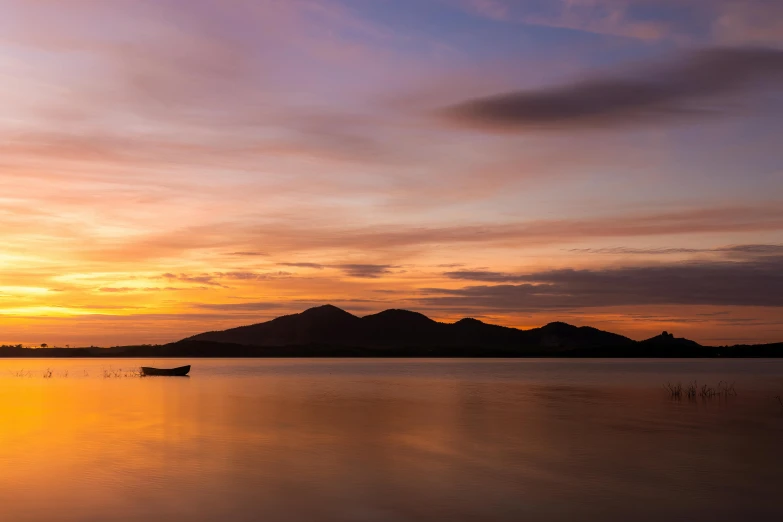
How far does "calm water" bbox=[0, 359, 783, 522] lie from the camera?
22.2m

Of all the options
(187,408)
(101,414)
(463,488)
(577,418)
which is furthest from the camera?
(187,408)

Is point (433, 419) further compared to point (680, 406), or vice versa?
point (680, 406)

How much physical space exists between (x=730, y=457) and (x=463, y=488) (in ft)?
44.2

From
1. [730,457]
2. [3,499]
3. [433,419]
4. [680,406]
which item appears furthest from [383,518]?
[680,406]

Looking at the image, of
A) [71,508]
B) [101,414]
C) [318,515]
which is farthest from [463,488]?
[101,414]

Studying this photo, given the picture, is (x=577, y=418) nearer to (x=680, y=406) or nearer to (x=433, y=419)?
(x=433, y=419)

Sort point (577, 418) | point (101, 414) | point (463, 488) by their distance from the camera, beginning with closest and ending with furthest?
point (463, 488) → point (577, 418) → point (101, 414)

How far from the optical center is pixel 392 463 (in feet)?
99.6

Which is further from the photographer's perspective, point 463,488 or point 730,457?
point 730,457

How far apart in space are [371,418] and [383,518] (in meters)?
27.2

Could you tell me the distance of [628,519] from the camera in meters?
20.7

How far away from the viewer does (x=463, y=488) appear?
25.0 metres

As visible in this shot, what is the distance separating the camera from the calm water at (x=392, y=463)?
2219cm

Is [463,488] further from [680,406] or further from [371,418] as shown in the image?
[680,406]
